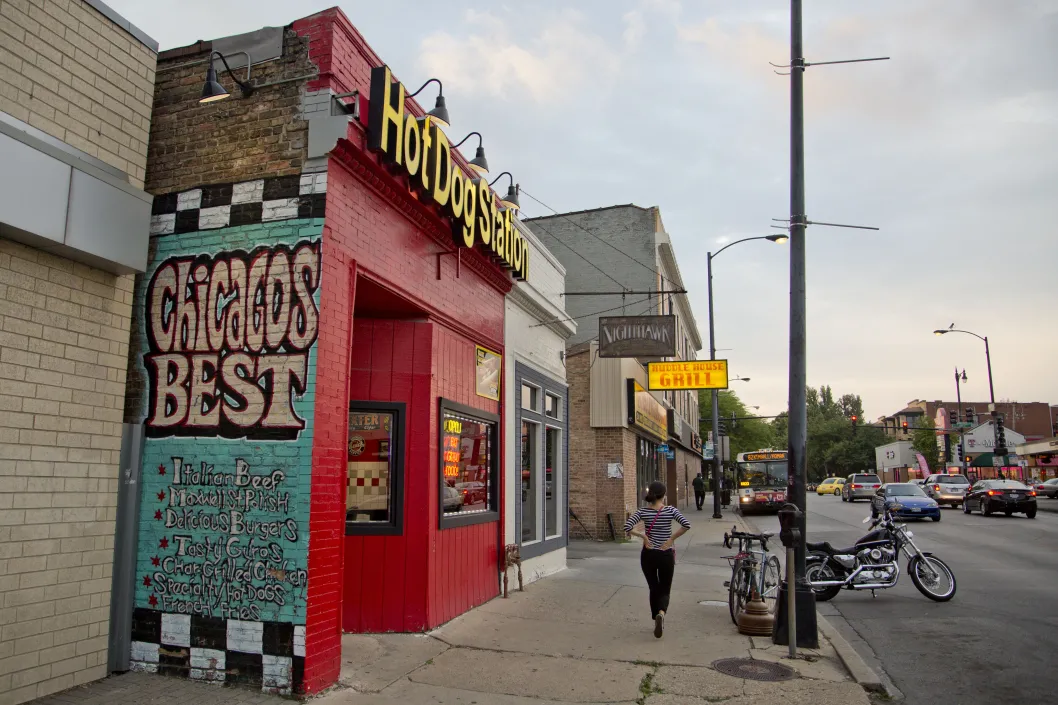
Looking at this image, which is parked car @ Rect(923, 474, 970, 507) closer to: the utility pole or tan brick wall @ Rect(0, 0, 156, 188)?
the utility pole

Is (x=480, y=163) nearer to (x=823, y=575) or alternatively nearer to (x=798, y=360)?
(x=798, y=360)

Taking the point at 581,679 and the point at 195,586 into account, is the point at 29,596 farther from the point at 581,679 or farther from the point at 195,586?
the point at 581,679

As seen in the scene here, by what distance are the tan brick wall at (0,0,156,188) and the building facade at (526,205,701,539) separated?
8288 millimetres

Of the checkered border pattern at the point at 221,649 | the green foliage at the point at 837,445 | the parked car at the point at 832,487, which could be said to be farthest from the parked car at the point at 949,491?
the green foliage at the point at 837,445

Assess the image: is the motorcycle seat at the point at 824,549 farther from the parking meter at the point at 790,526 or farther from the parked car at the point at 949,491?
the parked car at the point at 949,491

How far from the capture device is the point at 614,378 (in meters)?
19.9

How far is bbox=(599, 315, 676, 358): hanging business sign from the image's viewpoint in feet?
55.0

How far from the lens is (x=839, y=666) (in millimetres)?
7195

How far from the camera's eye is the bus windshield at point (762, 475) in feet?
102

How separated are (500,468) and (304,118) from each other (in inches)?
225

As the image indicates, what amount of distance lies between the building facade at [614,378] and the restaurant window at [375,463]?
5.91 m

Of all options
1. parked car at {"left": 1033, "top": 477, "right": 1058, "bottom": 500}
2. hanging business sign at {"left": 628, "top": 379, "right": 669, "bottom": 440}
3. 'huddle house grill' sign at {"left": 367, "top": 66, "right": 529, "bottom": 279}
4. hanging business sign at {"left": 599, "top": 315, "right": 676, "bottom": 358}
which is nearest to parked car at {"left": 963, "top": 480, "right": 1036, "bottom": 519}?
hanging business sign at {"left": 628, "top": 379, "right": 669, "bottom": 440}

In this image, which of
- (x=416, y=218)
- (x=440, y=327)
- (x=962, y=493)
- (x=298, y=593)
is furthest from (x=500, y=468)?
(x=962, y=493)

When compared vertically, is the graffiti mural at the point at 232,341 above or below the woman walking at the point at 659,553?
above
